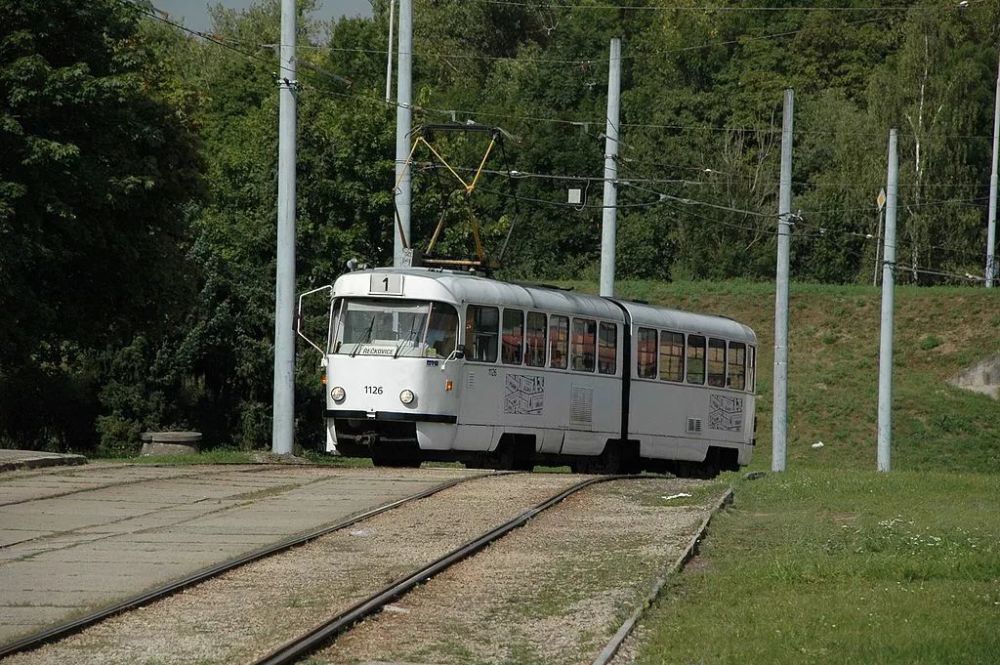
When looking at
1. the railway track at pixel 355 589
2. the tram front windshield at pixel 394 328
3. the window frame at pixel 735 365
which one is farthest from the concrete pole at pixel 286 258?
the railway track at pixel 355 589

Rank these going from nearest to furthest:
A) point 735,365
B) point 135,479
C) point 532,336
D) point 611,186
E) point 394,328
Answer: point 135,479, point 394,328, point 532,336, point 735,365, point 611,186

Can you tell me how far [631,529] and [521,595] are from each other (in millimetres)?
4829

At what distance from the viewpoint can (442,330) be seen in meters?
25.9

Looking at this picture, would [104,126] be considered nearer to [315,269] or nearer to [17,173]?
[17,173]

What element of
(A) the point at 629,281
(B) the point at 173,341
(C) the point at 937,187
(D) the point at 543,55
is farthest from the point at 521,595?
(D) the point at 543,55

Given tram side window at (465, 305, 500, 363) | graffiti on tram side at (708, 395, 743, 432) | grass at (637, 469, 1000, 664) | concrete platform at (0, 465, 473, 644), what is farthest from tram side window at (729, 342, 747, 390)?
grass at (637, 469, 1000, 664)

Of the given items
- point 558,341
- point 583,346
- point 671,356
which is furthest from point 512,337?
point 671,356

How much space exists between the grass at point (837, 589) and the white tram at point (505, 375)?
626 cm

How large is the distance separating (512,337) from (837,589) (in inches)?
575

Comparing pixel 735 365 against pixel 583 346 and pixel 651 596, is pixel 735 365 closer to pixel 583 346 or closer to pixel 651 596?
pixel 583 346

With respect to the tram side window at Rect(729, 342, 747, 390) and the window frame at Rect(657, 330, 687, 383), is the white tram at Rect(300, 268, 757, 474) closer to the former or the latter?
the window frame at Rect(657, 330, 687, 383)

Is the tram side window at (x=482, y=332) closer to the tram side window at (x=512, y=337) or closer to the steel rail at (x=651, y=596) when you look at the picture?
the tram side window at (x=512, y=337)

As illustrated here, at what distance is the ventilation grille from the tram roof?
4.38 feet

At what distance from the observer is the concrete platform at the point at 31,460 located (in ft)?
75.3
